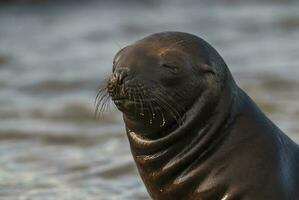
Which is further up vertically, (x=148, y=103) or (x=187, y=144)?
(x=148, y=103)

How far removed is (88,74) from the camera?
13.1 metres

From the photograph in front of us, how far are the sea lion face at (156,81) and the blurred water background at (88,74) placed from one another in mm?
1809

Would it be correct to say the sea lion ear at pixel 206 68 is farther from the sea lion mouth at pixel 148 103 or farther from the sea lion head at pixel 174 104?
the sea lion mouth at pixel 148 103

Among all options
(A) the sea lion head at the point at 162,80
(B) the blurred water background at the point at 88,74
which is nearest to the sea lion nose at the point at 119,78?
(A) the sea lion head at the point at 162,80

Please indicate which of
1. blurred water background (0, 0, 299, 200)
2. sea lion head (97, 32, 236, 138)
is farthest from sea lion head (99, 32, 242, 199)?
blurred water background (0, 0, 299, 200)

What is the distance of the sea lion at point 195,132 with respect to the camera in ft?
18.9

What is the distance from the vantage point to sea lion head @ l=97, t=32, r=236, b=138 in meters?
5.66

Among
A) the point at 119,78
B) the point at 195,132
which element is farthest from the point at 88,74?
the point at 119,78

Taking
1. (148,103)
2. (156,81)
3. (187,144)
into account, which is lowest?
(187,144)

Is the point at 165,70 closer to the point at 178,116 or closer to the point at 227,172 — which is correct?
the point at 178,116

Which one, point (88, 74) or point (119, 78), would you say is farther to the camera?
point (88, 74)

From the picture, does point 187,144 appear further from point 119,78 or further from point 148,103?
point 119,78

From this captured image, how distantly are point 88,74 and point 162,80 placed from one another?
7422 mm

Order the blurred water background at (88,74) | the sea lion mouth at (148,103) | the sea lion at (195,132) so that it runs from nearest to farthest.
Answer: the sea lion mouth at (148,103) < the sea lion at (195,132) < the blurred water background at (88,74)
